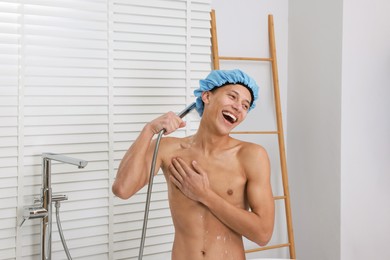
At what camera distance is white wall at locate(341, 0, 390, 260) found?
266cm

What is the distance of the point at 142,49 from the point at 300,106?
1.09m

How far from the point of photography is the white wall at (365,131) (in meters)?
2.66

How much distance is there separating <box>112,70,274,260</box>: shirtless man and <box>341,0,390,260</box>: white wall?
2.97 ft

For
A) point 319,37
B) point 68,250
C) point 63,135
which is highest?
point 319,37

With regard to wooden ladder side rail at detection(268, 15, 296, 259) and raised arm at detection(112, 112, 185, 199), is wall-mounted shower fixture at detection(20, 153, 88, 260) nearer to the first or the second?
raised arm at detection(112, 112, 185, 199)

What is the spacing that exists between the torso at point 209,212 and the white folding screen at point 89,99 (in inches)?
19.4

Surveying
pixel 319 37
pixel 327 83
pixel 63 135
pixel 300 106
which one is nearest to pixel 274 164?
pixel 300 106

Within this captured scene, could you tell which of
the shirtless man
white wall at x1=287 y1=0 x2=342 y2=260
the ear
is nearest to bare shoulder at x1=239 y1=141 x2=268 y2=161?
the shirtless man

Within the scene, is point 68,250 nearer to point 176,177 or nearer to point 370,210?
point 176,177

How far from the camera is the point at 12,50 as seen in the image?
6.93 ft

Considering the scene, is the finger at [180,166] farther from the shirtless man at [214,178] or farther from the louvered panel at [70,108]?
the louvered panel at [70,108]

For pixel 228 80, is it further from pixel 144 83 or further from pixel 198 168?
pixel 144 83

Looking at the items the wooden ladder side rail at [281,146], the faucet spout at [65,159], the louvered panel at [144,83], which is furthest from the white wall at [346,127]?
the faucet spout at [65,159]

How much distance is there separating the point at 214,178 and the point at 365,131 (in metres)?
1.18
